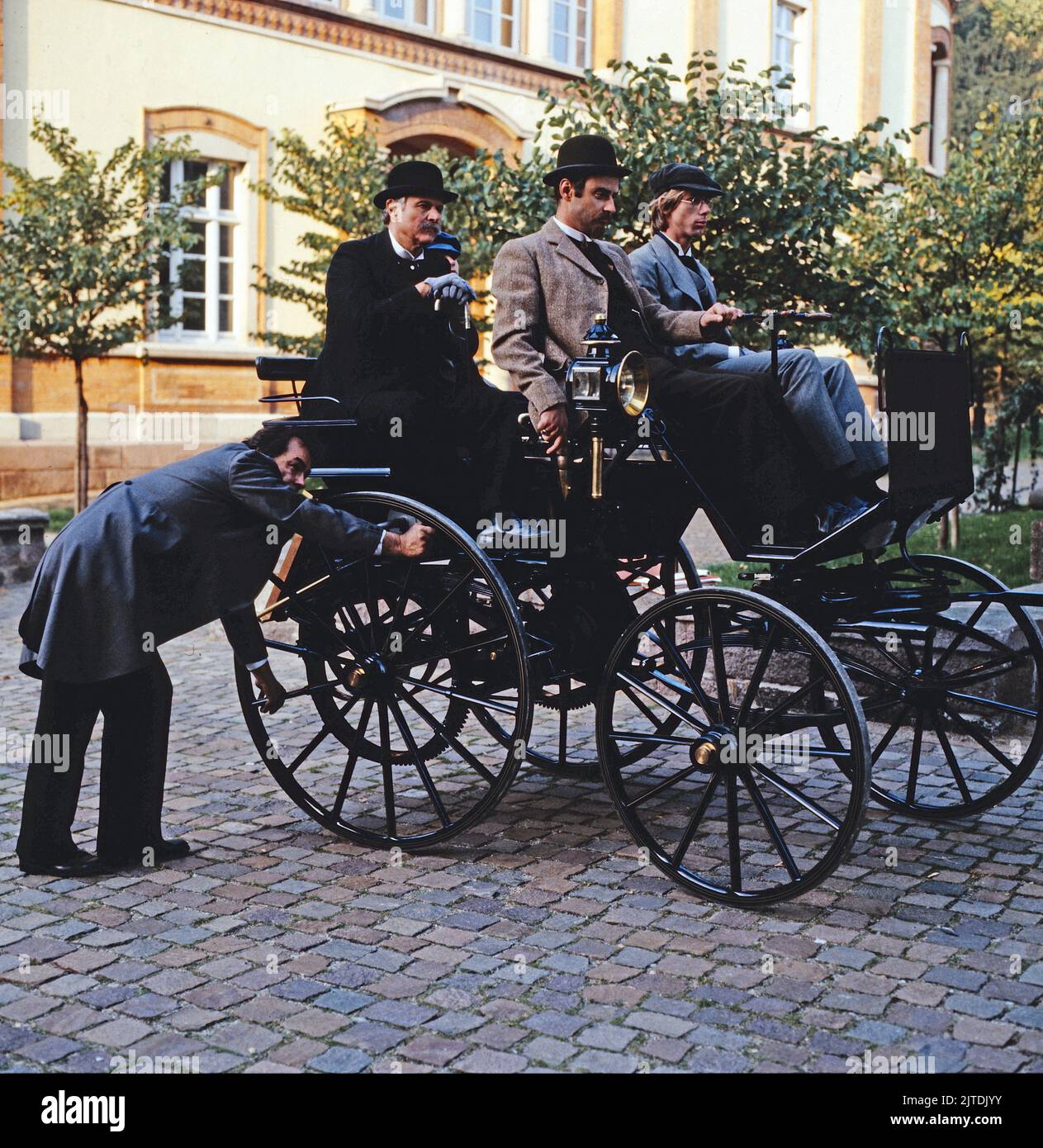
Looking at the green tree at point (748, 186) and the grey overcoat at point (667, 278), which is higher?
the green tree at point (748, 186)

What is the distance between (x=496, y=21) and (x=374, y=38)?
2763mm

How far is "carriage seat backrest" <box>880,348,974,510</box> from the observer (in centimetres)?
446

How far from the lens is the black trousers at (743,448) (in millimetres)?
4637

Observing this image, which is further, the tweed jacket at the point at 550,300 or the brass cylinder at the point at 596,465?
the tweed jacket at the point at 550,300

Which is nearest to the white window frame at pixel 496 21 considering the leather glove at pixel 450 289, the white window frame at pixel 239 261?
the white window frame at pixel 239 261

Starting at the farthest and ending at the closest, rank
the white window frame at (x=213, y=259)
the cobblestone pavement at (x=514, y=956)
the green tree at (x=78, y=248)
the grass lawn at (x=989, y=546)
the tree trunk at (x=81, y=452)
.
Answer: the white window frame at (x=213, y=259) < the tree trunk at (x=81, y=452) < the green tree at (x=78, y=248) < the grass lawn at (x=989, y=546) < the cobblestone pavement at (x=514, y=956)

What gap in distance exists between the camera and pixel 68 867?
15.5 feet

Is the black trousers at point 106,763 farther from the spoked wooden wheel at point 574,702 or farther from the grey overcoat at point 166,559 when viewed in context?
the spoked wooden wheel at point 574,702

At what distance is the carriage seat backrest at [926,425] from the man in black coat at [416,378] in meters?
1.29

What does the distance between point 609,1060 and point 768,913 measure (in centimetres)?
116

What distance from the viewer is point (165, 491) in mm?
4785

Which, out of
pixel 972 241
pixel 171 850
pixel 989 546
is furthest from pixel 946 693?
pixel 972 241

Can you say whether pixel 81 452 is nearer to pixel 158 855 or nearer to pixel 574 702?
pixel 158 855
